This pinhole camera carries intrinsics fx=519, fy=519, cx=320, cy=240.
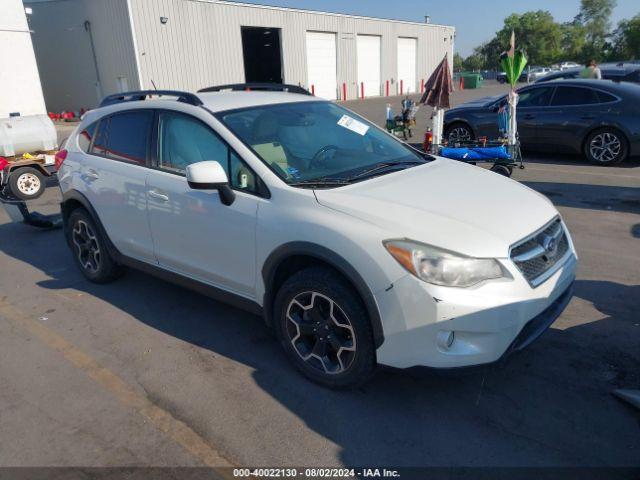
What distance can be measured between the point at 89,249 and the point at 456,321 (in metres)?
3.78

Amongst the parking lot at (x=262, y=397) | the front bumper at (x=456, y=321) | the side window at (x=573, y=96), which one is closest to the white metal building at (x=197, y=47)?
the side window at (x=573, y=96)

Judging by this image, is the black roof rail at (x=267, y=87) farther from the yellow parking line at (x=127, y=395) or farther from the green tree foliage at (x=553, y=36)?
the green tree foliage at (x=553, y=36)

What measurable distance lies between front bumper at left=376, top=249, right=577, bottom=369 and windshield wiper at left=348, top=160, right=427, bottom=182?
98 centimetres

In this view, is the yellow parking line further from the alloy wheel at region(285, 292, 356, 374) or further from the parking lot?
the alloy wheel at region(285, 292, 356, 374)

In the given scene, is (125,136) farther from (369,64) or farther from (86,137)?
(369,64)

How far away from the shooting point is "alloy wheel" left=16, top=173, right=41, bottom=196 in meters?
9.07

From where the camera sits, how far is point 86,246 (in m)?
5.04

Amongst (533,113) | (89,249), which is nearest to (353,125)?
(89,249)

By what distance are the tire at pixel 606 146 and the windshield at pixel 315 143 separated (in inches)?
265

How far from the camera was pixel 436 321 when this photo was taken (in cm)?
263

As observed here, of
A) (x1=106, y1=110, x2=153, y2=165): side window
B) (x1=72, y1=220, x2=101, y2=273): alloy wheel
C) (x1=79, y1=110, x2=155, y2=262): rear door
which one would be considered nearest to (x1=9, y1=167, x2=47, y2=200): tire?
(x1=72, y1=220, x2=101, y2=273): alloy wheel

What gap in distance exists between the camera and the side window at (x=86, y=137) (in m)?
4.88

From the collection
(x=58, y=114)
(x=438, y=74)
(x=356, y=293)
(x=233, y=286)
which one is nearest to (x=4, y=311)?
(x=233, y=286)

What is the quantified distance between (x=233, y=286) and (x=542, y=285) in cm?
197
